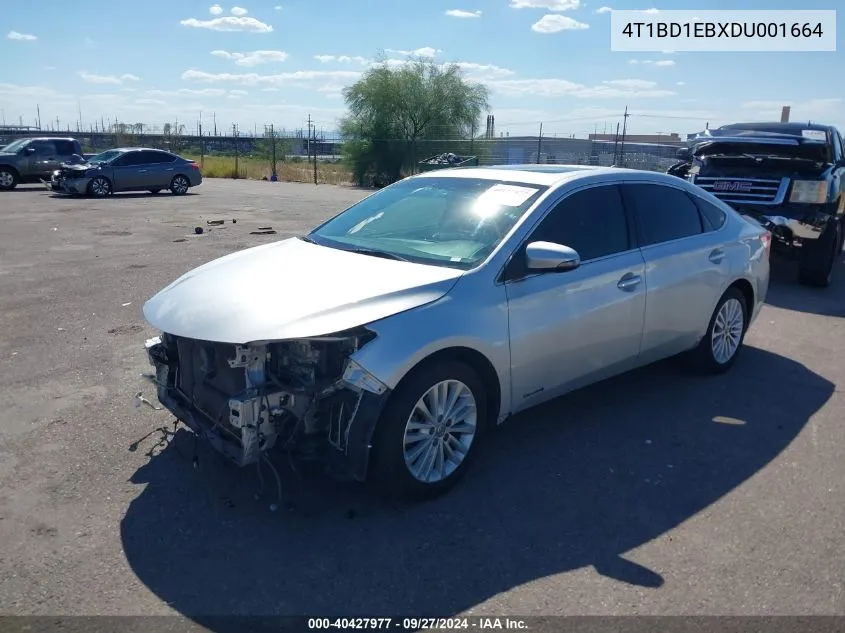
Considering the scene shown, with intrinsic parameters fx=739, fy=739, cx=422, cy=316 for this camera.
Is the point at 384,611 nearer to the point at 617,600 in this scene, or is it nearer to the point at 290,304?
the point at 617,600

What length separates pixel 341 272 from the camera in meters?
4.21

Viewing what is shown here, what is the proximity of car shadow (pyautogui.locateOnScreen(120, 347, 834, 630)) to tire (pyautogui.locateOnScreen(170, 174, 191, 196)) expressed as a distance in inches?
829

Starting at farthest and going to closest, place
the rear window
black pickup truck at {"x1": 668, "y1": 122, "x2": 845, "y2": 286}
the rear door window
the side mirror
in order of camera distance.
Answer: black pickup truck at {"x1": 668, "y1": 122, "x2": 845, "y2": 286} < the rear window < the rear door window < the side mirror

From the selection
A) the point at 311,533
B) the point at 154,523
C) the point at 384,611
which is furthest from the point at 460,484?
the point at 154,523

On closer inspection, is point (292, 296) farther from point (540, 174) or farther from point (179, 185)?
point (179, 185)

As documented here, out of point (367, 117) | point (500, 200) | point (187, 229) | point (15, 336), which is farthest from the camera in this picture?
point (367, 117)

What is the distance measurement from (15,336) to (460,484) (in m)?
4.89

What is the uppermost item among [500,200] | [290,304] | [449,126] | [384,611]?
[449,126]

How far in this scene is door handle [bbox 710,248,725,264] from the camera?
578cm

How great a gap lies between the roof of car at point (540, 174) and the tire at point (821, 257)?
18.0ft

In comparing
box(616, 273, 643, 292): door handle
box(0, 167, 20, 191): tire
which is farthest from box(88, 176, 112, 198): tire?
box(616, 273, 643, 292): door handle

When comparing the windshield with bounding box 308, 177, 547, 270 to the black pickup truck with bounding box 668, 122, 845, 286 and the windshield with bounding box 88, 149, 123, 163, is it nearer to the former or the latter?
the black pickup truck with bounding box 668, 122, 845, 286

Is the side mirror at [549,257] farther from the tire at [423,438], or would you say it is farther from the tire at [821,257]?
the tire at [821,257]

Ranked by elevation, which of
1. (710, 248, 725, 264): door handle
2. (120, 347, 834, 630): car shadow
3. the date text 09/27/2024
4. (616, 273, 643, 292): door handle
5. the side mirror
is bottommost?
the date text 09/27/2024
